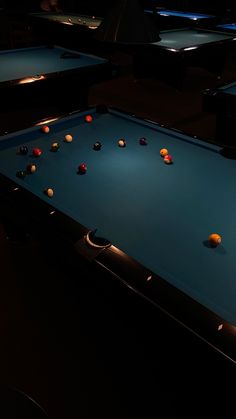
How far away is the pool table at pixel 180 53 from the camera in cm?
396

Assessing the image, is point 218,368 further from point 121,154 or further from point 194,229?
point 121,154

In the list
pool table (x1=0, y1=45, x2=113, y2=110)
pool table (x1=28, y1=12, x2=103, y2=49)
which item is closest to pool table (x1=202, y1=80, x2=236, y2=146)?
pool table (x1=0, y1=45, x2=113, y2=110)

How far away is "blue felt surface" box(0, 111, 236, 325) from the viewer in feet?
3.99

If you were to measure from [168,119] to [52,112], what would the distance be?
140 centimetres

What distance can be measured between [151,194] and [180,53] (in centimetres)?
277

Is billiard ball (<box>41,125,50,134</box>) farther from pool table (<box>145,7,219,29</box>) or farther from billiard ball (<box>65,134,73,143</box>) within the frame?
pool table (<box>145,7,219,29</box>)

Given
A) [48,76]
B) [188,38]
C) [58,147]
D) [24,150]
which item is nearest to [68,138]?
[58,147]

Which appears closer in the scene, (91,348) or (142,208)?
(142,208)

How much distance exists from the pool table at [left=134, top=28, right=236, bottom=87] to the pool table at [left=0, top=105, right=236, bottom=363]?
6.87 feet

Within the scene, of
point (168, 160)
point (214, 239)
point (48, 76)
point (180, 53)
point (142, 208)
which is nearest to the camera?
point (214, 239)

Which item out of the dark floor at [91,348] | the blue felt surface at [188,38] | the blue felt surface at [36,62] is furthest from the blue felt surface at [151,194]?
the blue felt surface at [188,38]

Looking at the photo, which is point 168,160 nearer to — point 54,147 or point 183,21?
point 54,147

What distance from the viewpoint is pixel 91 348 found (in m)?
1.77

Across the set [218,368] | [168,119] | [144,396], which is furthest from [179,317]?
[168,119]
